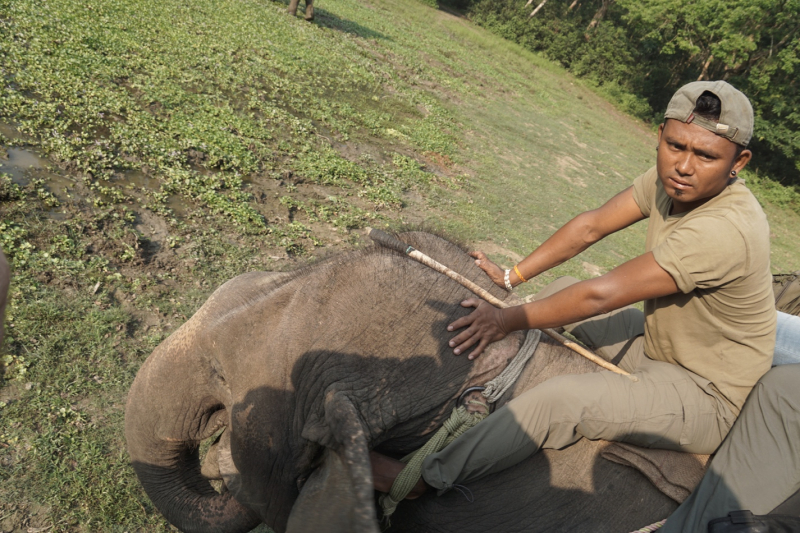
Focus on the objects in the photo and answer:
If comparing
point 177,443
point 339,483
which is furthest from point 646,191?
point 177,443

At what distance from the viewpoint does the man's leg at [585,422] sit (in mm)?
2635

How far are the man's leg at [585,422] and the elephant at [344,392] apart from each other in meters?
0.18

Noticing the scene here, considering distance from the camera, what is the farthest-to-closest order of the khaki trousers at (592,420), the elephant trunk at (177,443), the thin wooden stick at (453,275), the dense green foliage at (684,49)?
the dense green foliage at (684,49), the thin wooden stick at (453,275), the elephant trunk at (177,443), the khaki trousers at (592,420)

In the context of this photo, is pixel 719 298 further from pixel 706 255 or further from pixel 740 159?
pixel 740 159

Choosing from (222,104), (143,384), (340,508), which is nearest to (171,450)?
(143,384)

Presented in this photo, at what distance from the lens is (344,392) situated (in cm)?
257

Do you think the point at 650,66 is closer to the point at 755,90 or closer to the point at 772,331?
the point at 755,90

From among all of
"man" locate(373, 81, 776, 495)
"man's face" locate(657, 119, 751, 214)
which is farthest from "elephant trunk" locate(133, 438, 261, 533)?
"man's face" locate(657, 119, 751, 214)

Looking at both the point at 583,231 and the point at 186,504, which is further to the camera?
the point at 583,231

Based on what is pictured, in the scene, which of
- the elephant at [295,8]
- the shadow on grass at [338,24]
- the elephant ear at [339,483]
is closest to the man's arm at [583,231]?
the elephant ear at [339,483]

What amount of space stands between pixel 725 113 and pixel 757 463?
5.30 ft

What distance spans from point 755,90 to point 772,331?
31386 mm

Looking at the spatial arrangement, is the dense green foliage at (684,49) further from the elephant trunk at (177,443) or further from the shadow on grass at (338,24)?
the elephant trunk at (177,443)

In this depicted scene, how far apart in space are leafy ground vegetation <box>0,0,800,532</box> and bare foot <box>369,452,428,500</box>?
3.95 ft
